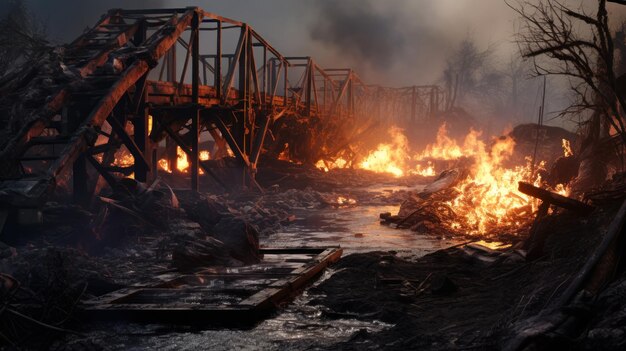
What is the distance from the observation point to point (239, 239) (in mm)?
9266

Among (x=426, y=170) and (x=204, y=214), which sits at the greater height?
(x=426, y=170)

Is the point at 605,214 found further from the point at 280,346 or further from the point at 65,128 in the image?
the point at 65,128

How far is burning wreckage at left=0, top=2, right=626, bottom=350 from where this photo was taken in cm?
517

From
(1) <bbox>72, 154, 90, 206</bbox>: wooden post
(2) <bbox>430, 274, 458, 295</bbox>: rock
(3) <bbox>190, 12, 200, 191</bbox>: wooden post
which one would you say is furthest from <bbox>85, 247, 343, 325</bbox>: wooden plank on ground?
(3) <bbox>190, 12, 200, 191</bbox>: wooden post

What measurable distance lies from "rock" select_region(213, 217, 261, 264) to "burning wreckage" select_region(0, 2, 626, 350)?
34 millimetres

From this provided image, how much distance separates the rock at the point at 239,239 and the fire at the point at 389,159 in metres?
23.5

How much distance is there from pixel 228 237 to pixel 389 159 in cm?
2940

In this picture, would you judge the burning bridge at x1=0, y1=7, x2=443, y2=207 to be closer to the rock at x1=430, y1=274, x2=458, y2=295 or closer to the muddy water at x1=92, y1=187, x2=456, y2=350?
the muddy water at x1=92, y1=187, x2=456, y2=350

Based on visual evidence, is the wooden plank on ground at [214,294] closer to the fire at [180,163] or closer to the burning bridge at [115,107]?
the burning bridge at [115,107]

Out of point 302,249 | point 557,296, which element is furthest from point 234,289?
point 557,296

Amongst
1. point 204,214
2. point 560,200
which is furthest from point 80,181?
point 560,200

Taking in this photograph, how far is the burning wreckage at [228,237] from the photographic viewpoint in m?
5.17

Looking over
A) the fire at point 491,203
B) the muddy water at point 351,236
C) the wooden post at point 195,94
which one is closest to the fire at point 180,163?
the wooden post at point 195,94

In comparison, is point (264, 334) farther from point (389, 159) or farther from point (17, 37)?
point (389, 159)
